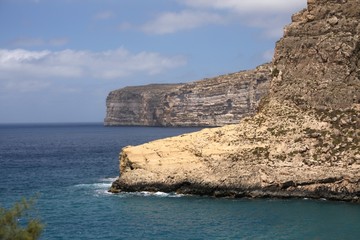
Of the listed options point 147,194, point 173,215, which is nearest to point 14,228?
point 173,215

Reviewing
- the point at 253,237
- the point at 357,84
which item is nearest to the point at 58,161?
the point at 357,84

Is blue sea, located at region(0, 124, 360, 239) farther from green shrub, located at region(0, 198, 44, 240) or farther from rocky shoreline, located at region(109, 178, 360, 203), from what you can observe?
green shrub, located at region(0, 198, 44, 240)

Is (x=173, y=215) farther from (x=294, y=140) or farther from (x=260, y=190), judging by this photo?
(x=294, y=140)

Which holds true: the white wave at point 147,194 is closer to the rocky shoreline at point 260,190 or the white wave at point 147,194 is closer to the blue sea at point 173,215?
the blue sea at point 173,215

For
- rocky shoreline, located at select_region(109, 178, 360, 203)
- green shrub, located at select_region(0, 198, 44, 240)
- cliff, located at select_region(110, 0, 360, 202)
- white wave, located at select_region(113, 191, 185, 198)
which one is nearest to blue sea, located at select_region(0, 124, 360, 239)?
white wave, located at select_region(113, 191, 185, 198)

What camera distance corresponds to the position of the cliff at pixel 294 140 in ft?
172

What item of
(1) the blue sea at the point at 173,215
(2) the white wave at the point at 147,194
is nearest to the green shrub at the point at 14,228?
(1) the blue sea at the point at 173,215

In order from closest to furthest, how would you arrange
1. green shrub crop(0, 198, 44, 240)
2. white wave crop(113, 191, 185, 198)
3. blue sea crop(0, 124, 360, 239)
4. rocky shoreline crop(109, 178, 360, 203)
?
green shrub crop(0, 198, 44, 240) < blue sea crop(0, 124, 360, 239) < rocky shoreline crop(109, 178, 360, 203) < white wave crop(113, 191, 185, 198)

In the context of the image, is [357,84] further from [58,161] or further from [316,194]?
[58,161]

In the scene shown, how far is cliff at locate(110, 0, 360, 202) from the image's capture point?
172ft

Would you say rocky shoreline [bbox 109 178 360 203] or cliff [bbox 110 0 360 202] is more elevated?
cliff [bbox 110 0 360 202]

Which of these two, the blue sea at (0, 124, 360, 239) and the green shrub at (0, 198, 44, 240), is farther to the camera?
the blue sea at (0, 124, 360, 239)

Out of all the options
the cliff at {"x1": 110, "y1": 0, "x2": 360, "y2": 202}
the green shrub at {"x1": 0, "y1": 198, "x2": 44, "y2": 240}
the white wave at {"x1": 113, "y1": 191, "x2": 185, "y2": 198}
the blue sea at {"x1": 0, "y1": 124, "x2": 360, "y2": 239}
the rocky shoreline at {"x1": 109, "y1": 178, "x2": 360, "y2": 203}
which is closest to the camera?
the green shrub at {"x1": 0, "y1": 198, "x2": 44, "y2": 240}

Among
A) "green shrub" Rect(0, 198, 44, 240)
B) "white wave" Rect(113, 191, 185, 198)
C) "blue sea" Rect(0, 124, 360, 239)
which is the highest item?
"green shrub" Rect(0, 198, 44, 240)
